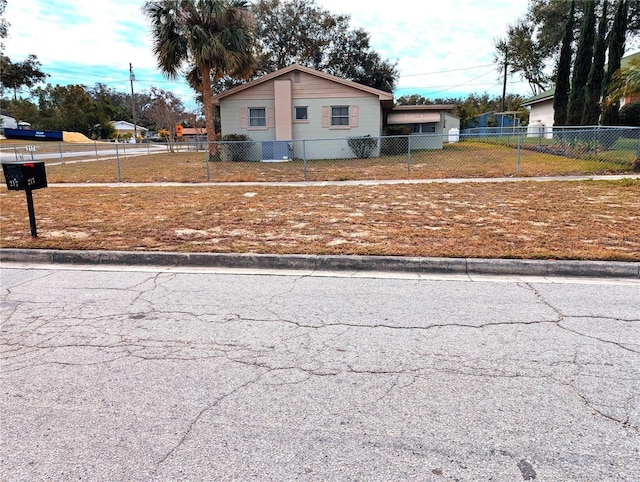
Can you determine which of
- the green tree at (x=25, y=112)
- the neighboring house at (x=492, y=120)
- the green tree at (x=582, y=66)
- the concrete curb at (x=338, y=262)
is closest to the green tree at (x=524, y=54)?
the neighboring house at (x=492, y=120)

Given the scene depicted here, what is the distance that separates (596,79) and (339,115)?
12531 mm

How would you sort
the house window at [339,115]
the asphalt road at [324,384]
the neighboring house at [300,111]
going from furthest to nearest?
1. the house window at [339,115]
2. the neighboring house at [300,111]
3. the asphalt road at [324,384]

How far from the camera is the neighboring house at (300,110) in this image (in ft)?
75.4

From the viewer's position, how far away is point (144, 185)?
567 inches

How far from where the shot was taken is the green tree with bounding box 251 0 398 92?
35.0 meters

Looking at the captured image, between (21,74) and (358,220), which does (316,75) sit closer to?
(358,220)

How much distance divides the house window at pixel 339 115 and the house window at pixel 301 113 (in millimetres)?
1394

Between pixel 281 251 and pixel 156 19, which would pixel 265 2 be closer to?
pixel 156 19

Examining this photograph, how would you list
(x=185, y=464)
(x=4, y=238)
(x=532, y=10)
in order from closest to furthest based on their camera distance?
1. (x=185, y=464)
2. (x=4, y=238)
3. (x=532, y=10)

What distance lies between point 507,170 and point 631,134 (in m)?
7.06

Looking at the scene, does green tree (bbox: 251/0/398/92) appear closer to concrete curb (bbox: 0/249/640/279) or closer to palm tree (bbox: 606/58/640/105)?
palm tree (bbox: 606/58/640/105)

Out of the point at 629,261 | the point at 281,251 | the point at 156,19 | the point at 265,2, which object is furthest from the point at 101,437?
the point at 265,2

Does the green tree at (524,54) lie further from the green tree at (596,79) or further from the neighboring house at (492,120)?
the green tree at (596,79)

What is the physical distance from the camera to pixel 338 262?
5.75m
